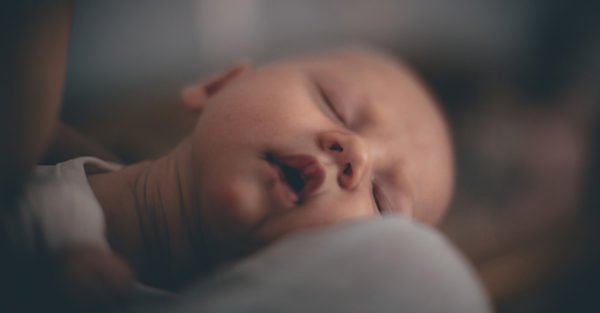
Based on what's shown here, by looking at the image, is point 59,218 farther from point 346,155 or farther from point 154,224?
point 346,155

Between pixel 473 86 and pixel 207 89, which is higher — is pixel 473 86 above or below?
below

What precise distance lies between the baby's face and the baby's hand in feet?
0.47

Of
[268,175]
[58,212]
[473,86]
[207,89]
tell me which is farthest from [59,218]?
[473,86]

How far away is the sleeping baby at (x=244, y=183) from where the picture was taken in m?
0.51

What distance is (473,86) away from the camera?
1294 mm

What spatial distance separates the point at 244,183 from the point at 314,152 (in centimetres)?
9

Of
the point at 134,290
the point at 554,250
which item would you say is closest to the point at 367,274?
the point at 134,290

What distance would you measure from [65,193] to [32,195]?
0.12 ft

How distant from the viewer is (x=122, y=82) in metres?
1.37

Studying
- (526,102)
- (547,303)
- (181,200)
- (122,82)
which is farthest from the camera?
(122,82)

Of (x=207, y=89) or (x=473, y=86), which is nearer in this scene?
(x=207, y=89)

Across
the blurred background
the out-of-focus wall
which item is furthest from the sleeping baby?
the out-of-focus wall

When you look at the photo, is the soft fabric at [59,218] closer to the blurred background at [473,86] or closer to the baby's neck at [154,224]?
the baby's neck at [154,224]

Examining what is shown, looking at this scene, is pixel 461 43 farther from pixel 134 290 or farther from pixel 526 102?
pixel 134 290
